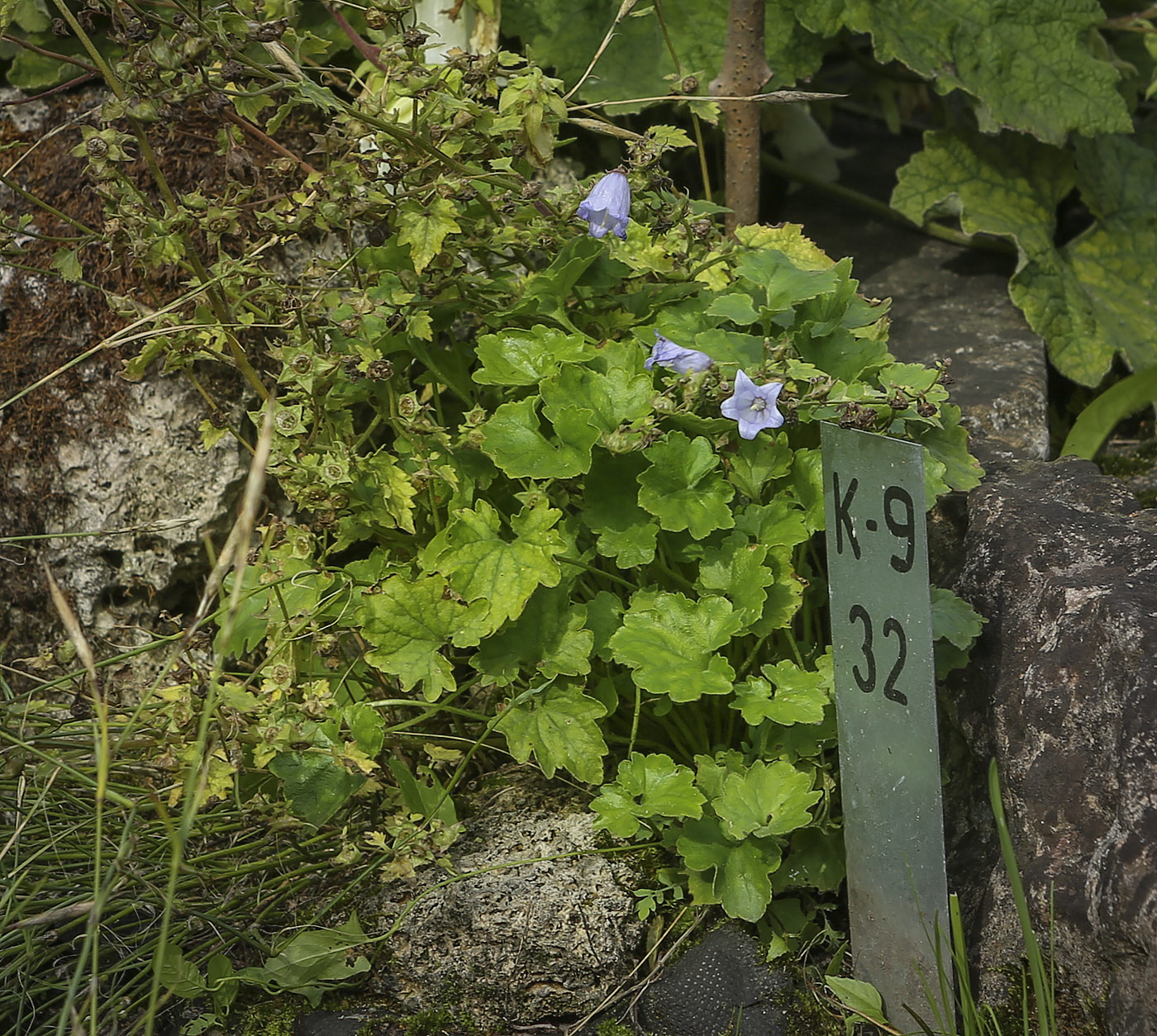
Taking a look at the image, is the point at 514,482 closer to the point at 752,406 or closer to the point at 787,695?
the point at 752,406

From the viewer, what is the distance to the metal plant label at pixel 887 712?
140 centimetres

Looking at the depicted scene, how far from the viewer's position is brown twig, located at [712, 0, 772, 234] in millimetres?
2377

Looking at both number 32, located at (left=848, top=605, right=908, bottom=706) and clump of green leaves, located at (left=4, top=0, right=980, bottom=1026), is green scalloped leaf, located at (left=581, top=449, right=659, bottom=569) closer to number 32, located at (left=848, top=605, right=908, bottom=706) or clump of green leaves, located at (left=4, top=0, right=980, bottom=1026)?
clump of green leaves, located at (left=4, top=0, right=980, bottom=1026)

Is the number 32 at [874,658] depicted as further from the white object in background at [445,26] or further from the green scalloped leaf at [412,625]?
the white object in background at [445,26]

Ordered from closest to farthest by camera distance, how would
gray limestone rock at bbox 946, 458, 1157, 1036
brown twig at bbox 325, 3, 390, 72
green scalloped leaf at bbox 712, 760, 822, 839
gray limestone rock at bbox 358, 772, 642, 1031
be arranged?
gray limestone rock at bbox 946, 458, 1157, 1036, green scalloped leaf at bbox 712, 760, 822, 839, gray limestone rock at bbox 358, 772, 642, 1031, brown twig at bbox 325, 3, 390, 72

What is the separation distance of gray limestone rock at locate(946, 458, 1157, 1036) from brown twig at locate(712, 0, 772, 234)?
3.38 feet

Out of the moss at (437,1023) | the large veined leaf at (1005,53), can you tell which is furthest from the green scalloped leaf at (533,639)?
the large veined leaf at (1005,53)

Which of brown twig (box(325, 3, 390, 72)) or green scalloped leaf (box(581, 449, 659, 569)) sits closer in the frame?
green scalloped leaf (box(581, 449, 659, 569))

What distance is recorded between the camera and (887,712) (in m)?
1.46

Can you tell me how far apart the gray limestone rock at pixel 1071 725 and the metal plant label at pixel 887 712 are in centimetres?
Answer: 16

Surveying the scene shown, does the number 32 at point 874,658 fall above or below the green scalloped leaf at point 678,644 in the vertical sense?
above

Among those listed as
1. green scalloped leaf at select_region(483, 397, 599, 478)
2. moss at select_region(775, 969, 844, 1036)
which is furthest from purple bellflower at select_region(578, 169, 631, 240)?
moss at select_region(775, 969, 844, 1036)

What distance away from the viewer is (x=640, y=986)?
1.67 metres

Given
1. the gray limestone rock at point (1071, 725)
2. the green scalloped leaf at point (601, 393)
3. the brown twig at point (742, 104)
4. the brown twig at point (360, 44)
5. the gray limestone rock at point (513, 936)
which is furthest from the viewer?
the brown twig at point (742, 104)
